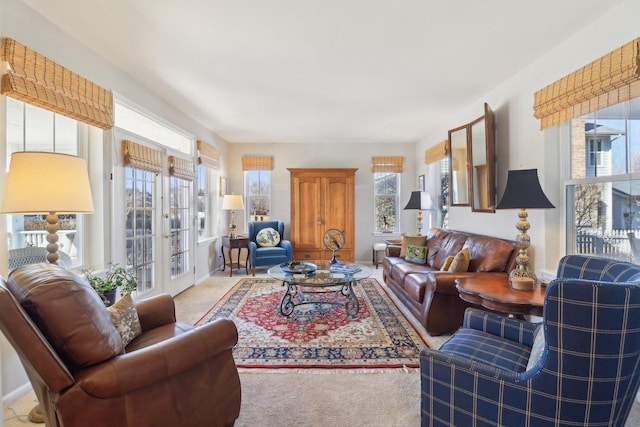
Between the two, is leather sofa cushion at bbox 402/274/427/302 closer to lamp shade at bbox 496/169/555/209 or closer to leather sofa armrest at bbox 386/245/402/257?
lamp shade at bbox 496/169/555/209

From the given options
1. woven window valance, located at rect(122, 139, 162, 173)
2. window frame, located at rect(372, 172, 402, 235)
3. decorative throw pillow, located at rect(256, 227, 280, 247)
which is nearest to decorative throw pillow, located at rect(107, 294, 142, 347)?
woven window valance, located at rect(122, 139, 162, 173)

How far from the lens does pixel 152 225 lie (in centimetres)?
347

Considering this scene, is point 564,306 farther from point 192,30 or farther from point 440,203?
point 440,203

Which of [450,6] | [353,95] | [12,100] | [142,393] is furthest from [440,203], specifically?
[12,100]

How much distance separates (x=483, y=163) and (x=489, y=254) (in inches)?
40.3

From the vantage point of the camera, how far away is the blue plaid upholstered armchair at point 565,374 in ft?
3.28

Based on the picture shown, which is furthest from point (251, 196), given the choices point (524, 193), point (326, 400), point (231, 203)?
point (524, 193)

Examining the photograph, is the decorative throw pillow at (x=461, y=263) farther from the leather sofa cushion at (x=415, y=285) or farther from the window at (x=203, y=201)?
the window at (x=203, y=201)

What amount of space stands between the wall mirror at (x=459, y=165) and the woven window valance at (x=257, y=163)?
11.1 feet

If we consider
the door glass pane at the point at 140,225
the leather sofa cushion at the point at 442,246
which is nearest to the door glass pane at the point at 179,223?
the door glass pane at the point at 140,225

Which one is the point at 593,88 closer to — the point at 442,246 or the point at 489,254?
the point at 489,254

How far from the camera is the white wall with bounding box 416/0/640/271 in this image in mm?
2041

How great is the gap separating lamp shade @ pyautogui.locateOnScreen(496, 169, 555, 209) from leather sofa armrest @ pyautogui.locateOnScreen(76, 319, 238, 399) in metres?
2.09

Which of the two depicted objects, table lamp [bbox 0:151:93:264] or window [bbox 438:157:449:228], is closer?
table lamp [bbox 0:151:93:264]
